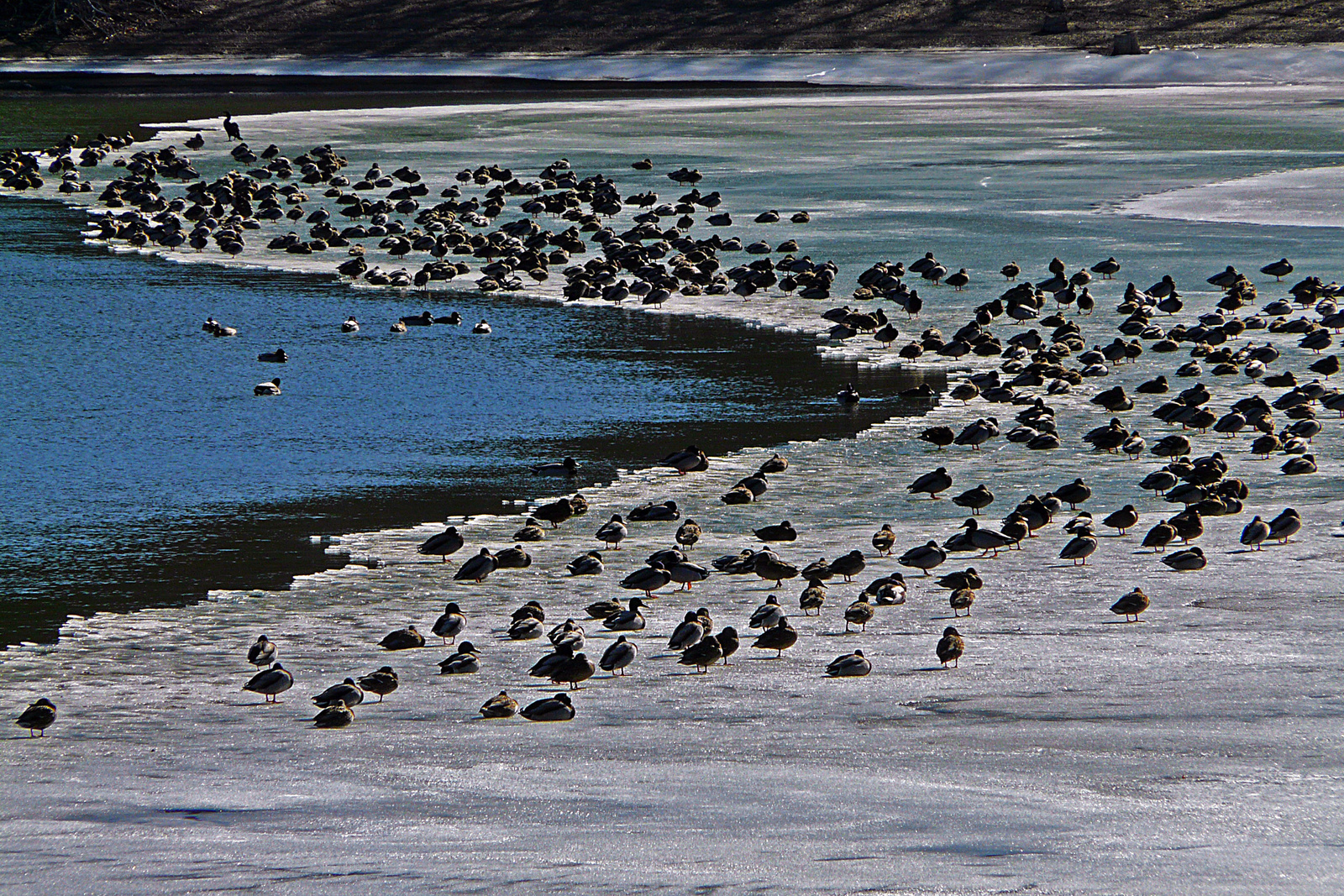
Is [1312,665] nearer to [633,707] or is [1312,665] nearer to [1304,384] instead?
[633,707]

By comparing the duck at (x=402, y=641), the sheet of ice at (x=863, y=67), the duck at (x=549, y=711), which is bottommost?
the duck at (x=402, y=641)

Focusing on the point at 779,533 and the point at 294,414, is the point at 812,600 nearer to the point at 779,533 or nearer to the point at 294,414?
the point at 779,533

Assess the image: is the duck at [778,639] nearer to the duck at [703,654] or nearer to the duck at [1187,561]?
the duck at [703,654]

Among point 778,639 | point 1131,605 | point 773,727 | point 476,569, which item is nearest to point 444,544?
point 476,569

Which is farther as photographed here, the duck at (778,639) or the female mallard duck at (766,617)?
the female mallard duck at (766,617)

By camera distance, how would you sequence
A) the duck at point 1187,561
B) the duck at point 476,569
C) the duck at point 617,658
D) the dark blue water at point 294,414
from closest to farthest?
1. the duck at point 617,658
2. the duck at point 1187,561
3. the duck at point 476,569
4. the dark blue water at point 294,414

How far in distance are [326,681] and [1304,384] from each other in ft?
35.1

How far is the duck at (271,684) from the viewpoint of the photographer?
31.9ft

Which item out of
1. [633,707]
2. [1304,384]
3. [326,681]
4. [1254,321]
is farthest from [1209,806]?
[1254,321]

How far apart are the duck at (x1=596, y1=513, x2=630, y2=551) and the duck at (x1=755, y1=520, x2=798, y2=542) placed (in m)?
1.03

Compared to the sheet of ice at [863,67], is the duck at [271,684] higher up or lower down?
lower down

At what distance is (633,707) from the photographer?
30.8 feet

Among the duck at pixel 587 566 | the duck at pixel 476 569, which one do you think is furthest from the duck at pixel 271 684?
the duck at pixel 587 566

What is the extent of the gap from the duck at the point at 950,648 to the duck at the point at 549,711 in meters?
2.17
